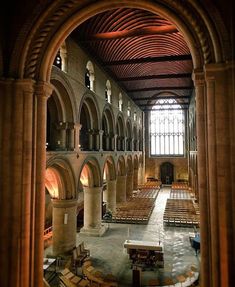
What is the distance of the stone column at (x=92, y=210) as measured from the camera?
15.4 metres

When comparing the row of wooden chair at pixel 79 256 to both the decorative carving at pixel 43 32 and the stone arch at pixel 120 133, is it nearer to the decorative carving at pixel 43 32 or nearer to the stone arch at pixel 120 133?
the decorative carving at pixel 43 32

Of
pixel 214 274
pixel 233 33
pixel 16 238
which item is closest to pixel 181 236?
pixel 214 274

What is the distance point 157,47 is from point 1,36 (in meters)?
10.4

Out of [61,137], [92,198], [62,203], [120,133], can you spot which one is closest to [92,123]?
[61,137]

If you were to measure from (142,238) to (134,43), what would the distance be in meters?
10.9

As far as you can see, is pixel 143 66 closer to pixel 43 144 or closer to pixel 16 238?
pixel 43 144

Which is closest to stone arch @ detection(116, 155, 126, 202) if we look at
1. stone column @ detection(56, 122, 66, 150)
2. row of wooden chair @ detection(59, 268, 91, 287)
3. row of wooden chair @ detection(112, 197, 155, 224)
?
row of wooden chair @ detection(112, 197, 155, 224)

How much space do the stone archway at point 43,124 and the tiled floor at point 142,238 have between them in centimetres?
515

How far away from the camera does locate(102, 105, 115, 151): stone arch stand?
60.1 ft

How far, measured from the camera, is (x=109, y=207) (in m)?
19.8

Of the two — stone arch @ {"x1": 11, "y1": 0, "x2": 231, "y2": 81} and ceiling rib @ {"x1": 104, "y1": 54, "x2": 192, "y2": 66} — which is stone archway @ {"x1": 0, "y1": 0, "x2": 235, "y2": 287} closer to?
stone arch @ {"x1": 11, "y1": 0, "x2": 231, "y2": 81}

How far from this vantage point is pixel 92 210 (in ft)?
50.4

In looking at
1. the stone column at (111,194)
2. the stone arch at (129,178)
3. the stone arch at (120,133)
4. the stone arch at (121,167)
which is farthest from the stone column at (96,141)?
the stone arch at (129,178)

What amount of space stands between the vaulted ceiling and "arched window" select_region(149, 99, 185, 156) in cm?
1397
